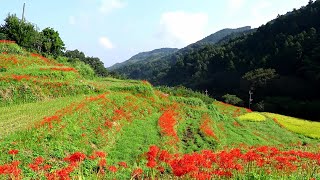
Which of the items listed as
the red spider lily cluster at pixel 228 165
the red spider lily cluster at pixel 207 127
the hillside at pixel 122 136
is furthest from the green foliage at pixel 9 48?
the red spider lily cluster at pixel 228 165

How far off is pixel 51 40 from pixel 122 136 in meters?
57.7

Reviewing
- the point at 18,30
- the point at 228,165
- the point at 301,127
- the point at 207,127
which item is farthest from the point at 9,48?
the point at 228,165

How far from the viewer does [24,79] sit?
34.1 metres

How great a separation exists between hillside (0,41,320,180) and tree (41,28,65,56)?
24081mm

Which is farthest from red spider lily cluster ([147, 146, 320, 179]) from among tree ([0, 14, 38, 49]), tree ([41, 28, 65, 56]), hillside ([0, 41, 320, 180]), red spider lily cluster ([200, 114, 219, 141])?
tree ([41, 28, 65, 56])

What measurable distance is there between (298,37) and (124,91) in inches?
3790

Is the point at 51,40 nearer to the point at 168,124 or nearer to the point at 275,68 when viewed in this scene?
the point at 168,124

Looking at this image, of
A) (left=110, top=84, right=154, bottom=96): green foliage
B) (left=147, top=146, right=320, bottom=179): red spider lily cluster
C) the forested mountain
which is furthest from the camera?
the forested mountain

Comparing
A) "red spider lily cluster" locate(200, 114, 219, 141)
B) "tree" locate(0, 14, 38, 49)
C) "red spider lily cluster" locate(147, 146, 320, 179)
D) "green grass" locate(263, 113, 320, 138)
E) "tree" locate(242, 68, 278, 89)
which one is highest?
"tree" locate(0, 14, 38, 49)

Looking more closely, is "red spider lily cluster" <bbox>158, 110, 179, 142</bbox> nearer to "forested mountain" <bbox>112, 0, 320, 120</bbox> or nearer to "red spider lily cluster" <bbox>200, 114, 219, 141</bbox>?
"red spider lily cluster" <bbox>200, 114, 219, 141</bbox>

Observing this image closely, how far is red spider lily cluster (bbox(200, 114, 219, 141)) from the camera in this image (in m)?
34.0

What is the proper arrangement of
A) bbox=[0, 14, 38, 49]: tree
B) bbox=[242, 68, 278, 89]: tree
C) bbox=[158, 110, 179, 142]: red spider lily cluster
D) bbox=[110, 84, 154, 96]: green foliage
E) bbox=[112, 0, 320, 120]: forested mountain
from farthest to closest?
bbox=[242, 68, 278, 89]: tree → bbox=[112, 0, 320, 120]: forested mountain → bbox=[0, 14, 38, 49]: tree → bbox=[110, 84, 154, 96]: green foliage → bbox=[158, 110, 179, 142]: red spider lily cluster

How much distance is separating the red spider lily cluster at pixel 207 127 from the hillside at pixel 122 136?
11 centimetres

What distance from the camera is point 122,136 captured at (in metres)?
27.9
